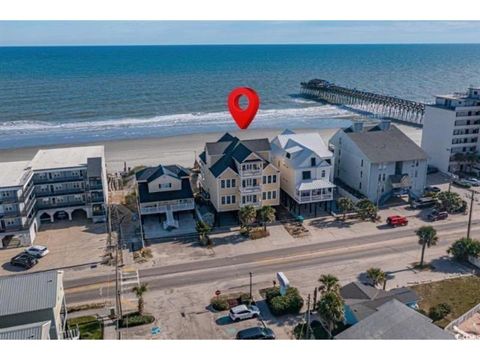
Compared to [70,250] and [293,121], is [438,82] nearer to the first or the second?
[293,121]

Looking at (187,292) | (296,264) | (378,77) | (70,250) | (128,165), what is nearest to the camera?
(187,292)

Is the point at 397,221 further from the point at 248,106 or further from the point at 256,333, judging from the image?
the point at 256,333

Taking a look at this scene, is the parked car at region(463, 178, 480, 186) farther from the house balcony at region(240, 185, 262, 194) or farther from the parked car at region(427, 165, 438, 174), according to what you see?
the house balcony at region(240, 185, 262, 194)

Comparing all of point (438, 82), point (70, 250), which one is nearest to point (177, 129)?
point (70, 250)

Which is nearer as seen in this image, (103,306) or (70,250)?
(103,306)

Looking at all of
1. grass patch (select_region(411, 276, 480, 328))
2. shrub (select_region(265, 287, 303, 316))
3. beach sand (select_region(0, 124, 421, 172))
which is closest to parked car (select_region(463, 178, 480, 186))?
beach sand (select_region(0, 124, 421, 172))
